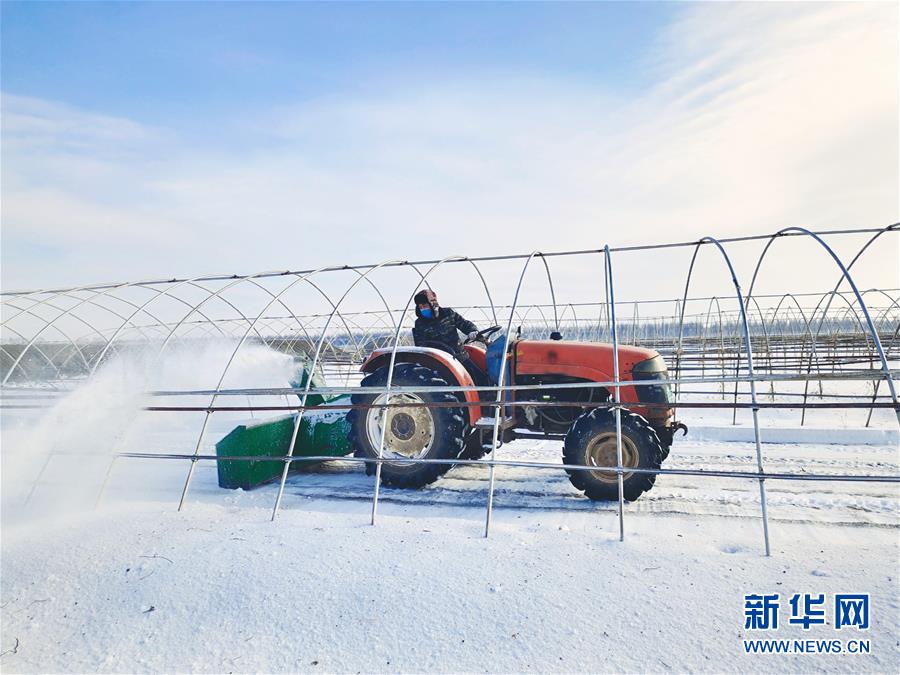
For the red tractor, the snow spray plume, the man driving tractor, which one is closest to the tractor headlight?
the red tractor

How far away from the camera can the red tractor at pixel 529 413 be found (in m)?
5.36

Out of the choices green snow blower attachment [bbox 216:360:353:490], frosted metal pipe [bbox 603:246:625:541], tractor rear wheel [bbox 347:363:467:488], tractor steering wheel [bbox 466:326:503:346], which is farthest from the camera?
tractor steering wheel [bbox 466:326:503:346]

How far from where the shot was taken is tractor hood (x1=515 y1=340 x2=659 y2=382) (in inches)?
221

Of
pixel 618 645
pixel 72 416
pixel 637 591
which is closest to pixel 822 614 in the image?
pixel 637 591

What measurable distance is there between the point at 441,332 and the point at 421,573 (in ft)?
9.69

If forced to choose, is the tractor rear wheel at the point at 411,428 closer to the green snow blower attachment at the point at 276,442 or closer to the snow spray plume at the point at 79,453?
the green snow blower attachment at the point at 276,442

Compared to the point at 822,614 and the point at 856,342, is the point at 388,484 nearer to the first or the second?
the point at 822,614

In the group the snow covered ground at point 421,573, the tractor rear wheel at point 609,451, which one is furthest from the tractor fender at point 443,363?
the tractor rear wheel at point 609,451

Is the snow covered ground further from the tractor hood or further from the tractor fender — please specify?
the tractor hood

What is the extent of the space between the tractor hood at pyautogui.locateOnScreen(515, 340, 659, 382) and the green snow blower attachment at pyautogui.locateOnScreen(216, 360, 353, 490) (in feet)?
6.60

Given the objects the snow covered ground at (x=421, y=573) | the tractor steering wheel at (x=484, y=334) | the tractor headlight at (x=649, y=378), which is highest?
the tractor steering wheel at (x=484, y=334)

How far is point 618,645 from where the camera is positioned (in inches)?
119

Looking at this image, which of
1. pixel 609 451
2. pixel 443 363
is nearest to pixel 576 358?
pixel 609 451

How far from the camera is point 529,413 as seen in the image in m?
6.15
